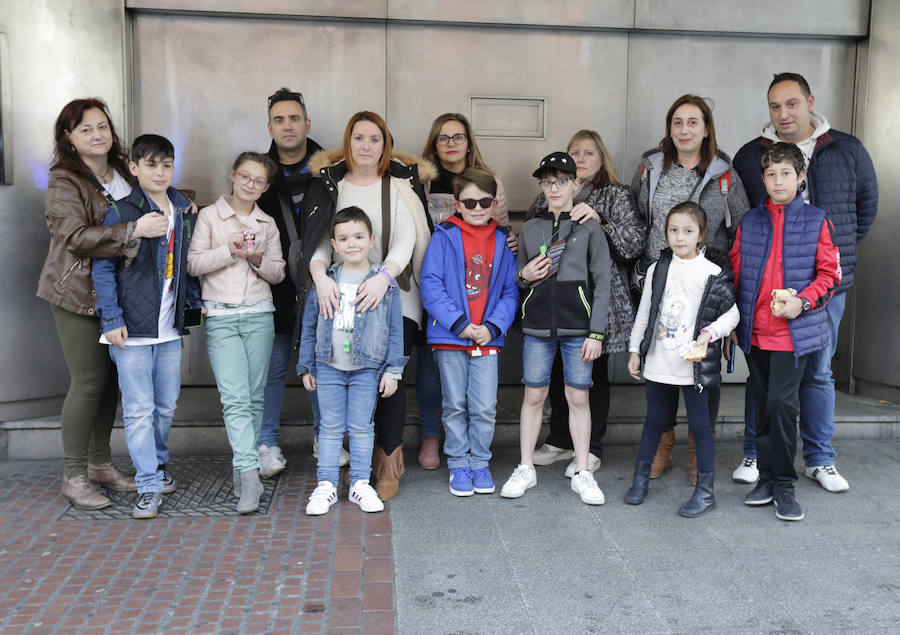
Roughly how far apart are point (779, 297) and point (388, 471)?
225cm

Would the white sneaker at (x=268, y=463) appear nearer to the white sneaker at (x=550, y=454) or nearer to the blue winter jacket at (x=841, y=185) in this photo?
the white sneaker at (x=550, y=454)

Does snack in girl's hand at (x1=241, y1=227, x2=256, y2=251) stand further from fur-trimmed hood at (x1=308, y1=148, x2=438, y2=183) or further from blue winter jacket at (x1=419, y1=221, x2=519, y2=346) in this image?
blue winter jacket at (x1=419, y1=221, x2=519, y2=346)

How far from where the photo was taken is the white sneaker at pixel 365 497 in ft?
14.0

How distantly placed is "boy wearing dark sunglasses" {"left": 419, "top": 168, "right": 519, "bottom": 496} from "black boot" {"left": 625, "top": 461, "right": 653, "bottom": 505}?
76 cm

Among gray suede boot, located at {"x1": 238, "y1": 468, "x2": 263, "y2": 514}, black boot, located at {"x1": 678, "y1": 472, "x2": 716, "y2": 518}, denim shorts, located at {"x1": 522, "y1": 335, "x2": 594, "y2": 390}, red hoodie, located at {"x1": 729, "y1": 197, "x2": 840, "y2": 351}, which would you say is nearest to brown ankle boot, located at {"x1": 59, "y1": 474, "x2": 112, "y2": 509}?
gray suede boot, located at {"x1": 238, "y1": 468, "x2": 263, "y2": 514}

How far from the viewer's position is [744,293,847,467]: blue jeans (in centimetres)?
457

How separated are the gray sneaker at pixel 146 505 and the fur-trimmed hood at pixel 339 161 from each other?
1.92m

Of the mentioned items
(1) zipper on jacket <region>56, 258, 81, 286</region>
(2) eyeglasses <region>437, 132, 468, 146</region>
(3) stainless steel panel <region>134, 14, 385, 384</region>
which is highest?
(3) stainless steel panel <region>134, 14, 385, 384</region>

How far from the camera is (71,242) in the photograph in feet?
13.3

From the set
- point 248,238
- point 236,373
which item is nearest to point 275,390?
point 236,373

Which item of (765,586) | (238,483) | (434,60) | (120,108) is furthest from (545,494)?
(120,108)

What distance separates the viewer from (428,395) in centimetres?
509

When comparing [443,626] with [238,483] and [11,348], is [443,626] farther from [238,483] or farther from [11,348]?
[11,348]

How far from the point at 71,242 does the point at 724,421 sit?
4.21m
